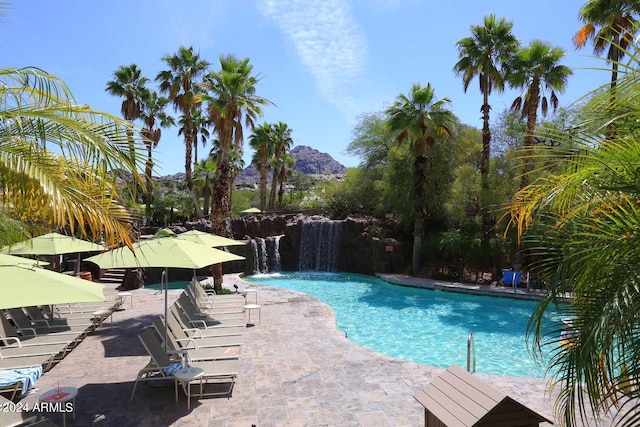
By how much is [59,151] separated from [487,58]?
69.2 feet

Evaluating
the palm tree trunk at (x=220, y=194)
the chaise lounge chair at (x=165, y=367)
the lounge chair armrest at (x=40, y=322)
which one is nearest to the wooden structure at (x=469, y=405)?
the chaise lounge chair at (x=165, y=367)

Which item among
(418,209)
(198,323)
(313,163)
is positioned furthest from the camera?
(313,163)

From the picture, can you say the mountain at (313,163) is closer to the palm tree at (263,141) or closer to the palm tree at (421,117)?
the palm tree at (263,141)

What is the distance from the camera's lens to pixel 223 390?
6.47 m

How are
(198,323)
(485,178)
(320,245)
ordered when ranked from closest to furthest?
(198,323)
(485,178)
(320,245)

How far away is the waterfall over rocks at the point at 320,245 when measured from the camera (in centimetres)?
2586

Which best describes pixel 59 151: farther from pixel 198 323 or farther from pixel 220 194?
pixel 220 194

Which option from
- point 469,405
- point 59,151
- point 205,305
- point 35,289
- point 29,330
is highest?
point 59,151

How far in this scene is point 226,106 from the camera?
15039 mm

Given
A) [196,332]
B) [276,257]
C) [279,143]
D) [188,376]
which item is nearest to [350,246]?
[276,257]

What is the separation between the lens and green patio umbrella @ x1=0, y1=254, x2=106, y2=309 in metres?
3.81

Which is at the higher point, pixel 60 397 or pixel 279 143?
pixel 279 143

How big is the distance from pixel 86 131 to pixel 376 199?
87.0 ft

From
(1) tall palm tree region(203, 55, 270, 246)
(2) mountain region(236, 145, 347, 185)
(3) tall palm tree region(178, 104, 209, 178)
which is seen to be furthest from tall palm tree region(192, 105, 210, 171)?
(2) mountain region(236, 145, 347, 185)
